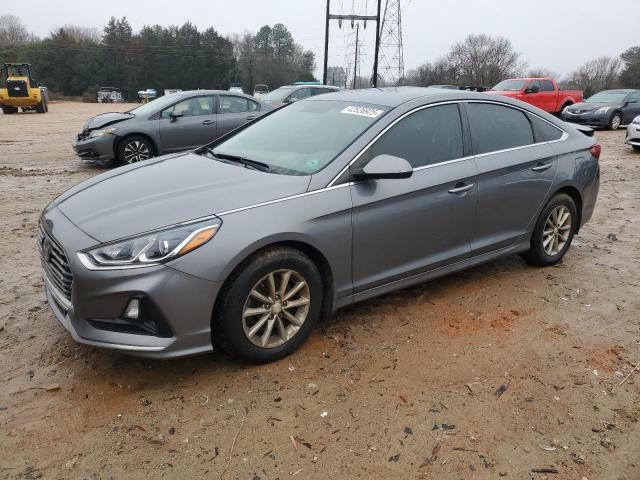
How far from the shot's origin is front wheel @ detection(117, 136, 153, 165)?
975cm

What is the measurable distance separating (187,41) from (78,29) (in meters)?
38.9

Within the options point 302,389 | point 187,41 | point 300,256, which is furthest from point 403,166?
point 187,41

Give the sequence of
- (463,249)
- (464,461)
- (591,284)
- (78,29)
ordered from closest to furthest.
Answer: (464,461)
(463,249)
(591,284)
(78,29)

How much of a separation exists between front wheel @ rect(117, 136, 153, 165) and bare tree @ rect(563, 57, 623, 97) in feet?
201

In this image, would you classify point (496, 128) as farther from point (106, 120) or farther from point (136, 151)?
point (106, 120)

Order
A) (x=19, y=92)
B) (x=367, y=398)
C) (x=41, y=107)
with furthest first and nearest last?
1. (x=41, y=107)
2. (x=19, y=92)
3. (x=367, y=398)

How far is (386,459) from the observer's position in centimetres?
251

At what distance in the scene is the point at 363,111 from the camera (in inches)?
151

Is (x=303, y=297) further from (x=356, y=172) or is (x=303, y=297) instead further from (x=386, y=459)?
(x=386, y=459)

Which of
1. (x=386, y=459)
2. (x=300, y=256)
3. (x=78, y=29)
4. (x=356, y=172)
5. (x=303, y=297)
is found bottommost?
(x=386, y=459)

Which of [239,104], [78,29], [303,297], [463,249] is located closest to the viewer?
[303,297]

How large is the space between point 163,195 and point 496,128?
2704mm

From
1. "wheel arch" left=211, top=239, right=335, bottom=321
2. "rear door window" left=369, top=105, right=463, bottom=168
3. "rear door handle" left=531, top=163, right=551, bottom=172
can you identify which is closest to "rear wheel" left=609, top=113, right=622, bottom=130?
"rear door handle" left=531, top=163, right=551, bottom=172

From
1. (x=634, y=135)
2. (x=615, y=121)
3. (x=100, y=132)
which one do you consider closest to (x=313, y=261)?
(x=100, y=132)
